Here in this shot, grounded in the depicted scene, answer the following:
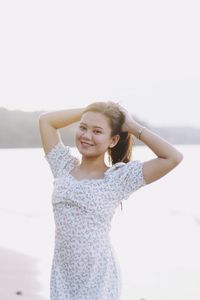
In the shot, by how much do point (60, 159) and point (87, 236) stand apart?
0.46 metres

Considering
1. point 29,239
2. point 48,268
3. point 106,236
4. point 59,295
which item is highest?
point 106,236

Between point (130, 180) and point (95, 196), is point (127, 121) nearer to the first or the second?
point (130, 180)

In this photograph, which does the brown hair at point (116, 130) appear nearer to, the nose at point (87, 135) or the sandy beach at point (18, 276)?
the nose at point (87, 135)

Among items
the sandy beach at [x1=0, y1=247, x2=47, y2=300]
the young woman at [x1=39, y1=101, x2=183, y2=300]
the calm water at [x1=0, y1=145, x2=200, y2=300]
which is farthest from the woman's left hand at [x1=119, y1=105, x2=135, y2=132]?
the sandy beach at [x1=0, y1=247, x2=47, y2=300]

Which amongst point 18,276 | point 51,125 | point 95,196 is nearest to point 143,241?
point 18,276

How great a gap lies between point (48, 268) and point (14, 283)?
1.29 meters

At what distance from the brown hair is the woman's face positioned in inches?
1.1

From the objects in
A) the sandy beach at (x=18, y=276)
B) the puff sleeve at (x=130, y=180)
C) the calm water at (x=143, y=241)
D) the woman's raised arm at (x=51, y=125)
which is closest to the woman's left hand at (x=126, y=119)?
the puff sleeve at (x=130, y=180)

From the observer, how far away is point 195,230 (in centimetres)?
1341

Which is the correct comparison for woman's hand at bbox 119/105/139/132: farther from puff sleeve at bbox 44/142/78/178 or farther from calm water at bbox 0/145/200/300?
calm water at bbox 0/145/200/300

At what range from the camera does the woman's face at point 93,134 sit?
307cm

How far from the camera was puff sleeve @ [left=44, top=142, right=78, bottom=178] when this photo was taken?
325 centimetres

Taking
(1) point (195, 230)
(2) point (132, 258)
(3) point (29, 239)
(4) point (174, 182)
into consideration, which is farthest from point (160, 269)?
(4) point (174, 182)

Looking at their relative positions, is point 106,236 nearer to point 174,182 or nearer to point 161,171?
point 161,171
